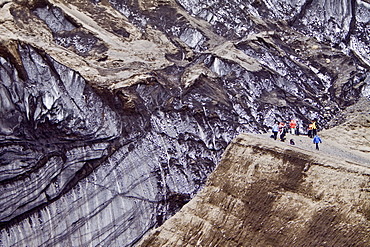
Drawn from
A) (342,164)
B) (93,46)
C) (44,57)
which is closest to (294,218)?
(342,164)

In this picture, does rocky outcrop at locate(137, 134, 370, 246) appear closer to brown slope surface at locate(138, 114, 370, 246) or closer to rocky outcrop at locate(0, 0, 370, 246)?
brown slope surface at locate(138, 114, 370, 246)

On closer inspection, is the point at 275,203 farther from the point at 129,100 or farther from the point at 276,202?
the point at 129,100

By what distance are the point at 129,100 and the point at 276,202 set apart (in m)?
8.86

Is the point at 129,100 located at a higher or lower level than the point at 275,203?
lower

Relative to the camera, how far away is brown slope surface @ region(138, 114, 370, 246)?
9719mm

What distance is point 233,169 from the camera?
38.5ft

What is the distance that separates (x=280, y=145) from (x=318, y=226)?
94.2 inches

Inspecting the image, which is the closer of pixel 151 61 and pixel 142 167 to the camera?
pixel 142 167

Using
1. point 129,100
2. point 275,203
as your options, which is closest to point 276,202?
point 275,203

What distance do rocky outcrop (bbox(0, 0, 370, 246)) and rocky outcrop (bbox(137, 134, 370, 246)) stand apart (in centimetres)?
551

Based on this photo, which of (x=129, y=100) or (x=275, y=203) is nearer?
(x=275, y=203)

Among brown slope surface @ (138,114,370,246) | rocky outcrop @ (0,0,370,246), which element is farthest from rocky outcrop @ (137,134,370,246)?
rocky outcrop @ (0,0,370,246)

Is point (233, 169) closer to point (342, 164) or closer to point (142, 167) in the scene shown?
point (342, 164)

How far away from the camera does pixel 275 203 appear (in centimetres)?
1061
